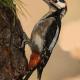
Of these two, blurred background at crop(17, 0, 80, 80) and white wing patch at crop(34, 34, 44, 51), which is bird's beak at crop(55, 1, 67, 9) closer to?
blurred background at crop(17, 0, 80, 80)

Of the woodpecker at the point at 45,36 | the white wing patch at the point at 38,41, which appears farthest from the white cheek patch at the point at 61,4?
the white wing patch at the point at 38,41

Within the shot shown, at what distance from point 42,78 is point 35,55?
0.14 meters

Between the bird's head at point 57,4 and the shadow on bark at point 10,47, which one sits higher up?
the bird's head at point 57,4

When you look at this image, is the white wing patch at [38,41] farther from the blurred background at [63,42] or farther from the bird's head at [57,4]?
the bird's head at [57,4]

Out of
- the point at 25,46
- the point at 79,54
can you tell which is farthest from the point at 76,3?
the point at 25,46

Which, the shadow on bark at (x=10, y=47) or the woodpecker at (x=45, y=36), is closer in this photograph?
the shadow on bark at (x=10, y=47)

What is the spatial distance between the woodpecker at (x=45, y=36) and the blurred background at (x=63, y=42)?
28mm

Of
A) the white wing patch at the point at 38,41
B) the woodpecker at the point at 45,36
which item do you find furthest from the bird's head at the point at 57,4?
the white wing patch at the point at 38,41

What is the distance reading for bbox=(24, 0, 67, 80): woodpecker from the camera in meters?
1.55

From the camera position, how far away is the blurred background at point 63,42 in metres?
1.57

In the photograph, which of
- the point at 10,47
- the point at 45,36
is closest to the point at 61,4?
the point at 45,36

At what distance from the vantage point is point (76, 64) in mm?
1767

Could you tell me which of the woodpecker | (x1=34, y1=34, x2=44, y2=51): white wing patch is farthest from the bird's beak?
(x1=34, y1=34, x2=44, y2=51): white wing patch

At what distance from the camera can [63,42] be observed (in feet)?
5.58
